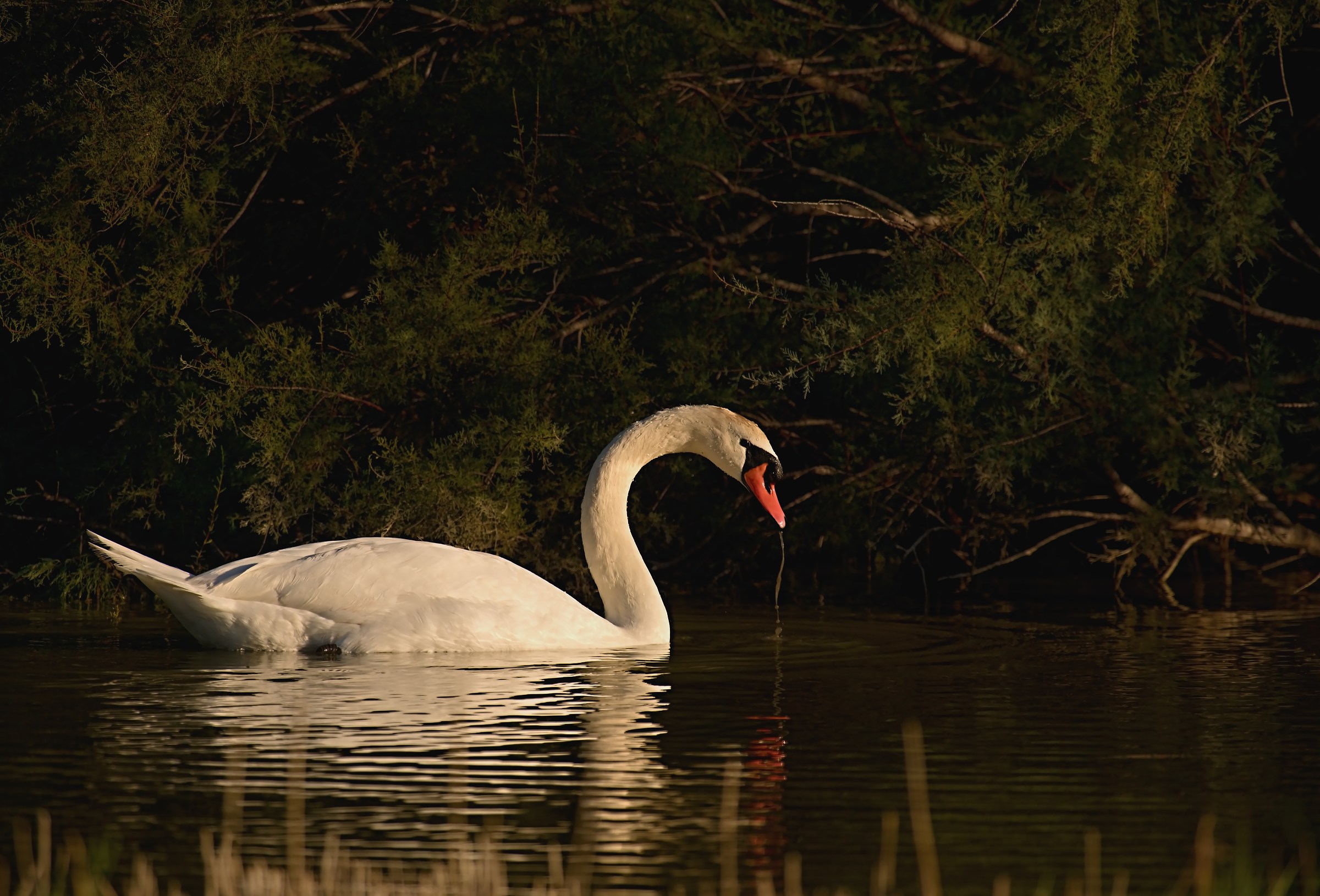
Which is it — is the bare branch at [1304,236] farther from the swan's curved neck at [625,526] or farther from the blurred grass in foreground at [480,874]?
the blurred grass in foreground at [480,874]

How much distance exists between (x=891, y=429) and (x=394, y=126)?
4.38 m

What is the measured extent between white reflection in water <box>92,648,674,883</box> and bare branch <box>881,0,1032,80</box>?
6160mm

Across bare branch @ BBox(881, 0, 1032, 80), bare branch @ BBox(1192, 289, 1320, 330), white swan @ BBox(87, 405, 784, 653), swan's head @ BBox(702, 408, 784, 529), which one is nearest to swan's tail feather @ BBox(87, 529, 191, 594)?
white swan @ BBox(87, 405, 784, 653)

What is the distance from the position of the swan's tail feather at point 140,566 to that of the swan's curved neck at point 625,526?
7.94ft

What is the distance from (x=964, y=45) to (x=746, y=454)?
14.9 ft

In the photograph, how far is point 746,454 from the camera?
11.1 m

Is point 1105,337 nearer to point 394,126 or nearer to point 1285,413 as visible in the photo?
point 1285,413

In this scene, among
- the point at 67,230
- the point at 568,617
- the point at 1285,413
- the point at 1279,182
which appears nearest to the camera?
the point at 568,617

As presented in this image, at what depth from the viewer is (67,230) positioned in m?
13.2

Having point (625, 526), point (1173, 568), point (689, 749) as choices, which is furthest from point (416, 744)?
point (1173, 568)

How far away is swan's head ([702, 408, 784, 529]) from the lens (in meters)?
11.1

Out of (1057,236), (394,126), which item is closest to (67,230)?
(394,126)

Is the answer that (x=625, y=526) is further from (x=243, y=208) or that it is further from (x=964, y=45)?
(x=964, y=45)

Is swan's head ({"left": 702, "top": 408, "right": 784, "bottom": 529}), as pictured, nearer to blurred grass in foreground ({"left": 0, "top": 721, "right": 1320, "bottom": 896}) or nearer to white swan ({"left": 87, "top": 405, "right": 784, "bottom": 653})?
white swan ({"left": 87, "top": 405, "right": 784, "bottom": 653})
